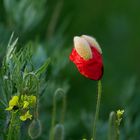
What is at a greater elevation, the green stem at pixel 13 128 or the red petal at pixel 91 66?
the red petal at pixel 91 66

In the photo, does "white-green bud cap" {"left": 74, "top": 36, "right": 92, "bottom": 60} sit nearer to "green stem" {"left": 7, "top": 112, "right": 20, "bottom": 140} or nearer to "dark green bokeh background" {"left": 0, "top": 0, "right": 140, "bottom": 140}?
"green stem" {"left": 7, "top": 112, "right": 20, "bottom": 140}

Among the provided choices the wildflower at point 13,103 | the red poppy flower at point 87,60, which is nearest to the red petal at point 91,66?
the red poppy flower at point 87,60

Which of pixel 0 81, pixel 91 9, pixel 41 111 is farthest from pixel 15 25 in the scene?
pixel 91 9

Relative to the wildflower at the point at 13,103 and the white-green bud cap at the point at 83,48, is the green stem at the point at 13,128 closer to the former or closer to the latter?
the wildflower at the point at 13,103

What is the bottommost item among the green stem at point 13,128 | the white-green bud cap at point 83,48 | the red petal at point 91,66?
the green stem at point 13,128

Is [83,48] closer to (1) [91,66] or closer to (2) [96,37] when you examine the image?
(1) [91,66]

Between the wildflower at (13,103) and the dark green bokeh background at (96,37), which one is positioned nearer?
the wildflower at (13,103)

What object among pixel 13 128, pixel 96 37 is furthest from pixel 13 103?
pixel 96 37
